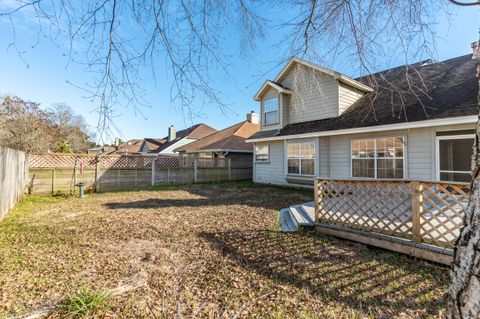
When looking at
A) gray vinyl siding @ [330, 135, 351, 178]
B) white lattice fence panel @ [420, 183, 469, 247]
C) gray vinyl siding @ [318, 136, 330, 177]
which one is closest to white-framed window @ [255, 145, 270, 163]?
gray vinyl siding @ [318, 136, 330, 177]

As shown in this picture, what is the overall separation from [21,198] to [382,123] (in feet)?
47.3

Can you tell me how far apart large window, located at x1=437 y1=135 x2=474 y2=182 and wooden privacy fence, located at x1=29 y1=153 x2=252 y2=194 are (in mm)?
12192

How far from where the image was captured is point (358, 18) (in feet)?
9.27

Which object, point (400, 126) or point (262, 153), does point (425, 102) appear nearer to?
point (400, 126)

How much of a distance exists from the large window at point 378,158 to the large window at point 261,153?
5.44 m

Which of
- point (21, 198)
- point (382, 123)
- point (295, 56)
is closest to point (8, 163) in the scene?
point (21, 198)

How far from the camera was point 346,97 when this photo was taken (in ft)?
36.8

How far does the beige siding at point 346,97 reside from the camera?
1101cm

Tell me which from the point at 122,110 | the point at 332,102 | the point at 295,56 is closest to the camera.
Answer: the point at 122,110

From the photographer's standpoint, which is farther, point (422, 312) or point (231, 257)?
point (231, 257)

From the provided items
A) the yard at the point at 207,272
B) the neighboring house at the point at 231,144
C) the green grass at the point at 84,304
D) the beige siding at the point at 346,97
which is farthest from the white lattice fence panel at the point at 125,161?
the beige siding at the point at 346,97

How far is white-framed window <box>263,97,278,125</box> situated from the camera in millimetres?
13695

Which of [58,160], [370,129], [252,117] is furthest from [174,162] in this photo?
[252,117]

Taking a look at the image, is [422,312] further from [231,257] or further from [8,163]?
[8,163]
